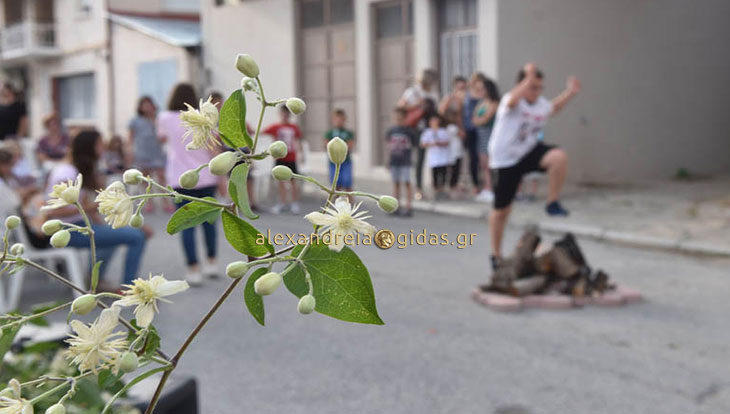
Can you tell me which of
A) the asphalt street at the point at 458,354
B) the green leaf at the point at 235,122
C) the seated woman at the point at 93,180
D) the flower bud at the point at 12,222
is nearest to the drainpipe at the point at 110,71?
the asphalt street at the point at 458,354

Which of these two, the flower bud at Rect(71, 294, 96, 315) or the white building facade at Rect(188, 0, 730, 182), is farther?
the white building facade at Rect(188, 0, 730, 182)

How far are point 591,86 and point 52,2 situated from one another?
21734mm

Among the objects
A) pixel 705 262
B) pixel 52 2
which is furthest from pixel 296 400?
pixel 52 2

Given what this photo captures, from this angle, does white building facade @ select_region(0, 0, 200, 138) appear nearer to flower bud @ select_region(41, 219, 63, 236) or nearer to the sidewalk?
the sidewalk

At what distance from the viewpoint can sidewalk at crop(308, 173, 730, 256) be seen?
31.2 ft

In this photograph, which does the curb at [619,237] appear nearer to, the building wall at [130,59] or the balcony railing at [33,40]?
the building wall at [130,59]

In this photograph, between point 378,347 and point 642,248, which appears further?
point 642,248

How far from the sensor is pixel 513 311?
6391 millimetres

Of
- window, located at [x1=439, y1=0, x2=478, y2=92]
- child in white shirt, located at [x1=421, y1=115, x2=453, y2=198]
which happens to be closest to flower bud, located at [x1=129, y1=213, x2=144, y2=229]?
child in white shirt, located at [x1=421, y1=115, x2=453, y2=198]

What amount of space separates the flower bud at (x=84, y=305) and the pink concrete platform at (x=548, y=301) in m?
5.59

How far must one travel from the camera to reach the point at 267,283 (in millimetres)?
943

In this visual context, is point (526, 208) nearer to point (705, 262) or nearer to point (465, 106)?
point (465, 106)

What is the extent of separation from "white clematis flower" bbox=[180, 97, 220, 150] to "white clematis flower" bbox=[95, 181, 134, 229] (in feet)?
0.32

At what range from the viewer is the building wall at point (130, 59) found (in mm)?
21892
